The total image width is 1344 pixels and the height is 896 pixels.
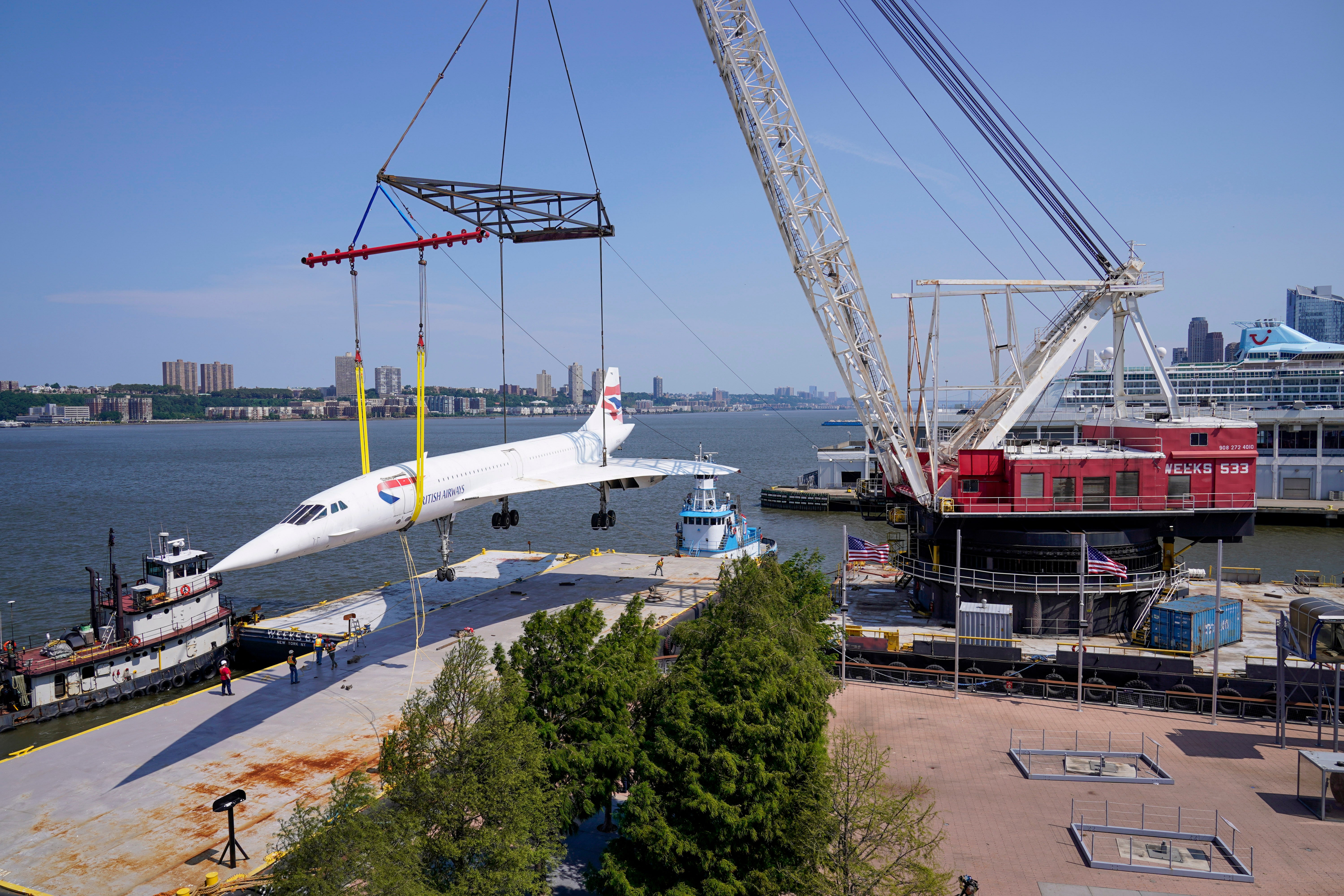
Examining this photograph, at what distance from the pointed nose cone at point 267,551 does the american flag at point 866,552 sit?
2090 cm

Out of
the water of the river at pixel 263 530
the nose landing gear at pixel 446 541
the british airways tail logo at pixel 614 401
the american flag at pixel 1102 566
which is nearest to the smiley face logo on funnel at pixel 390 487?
the nose landing gear at pixel 446 541

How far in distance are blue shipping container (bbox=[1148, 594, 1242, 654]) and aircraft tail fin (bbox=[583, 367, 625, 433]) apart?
30.1 metres

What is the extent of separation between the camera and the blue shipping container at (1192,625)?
2880 centimetres

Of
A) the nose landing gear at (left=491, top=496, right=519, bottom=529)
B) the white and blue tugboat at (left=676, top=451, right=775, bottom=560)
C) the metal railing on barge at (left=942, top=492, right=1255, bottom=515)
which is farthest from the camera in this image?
the white and blue tugboat at (left=676, top=451, right=775, bottom=560)

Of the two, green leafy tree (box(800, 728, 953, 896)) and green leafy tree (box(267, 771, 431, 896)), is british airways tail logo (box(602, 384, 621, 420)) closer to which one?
green leafy tree (box(800, 728, 953, 896))

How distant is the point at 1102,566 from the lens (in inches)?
1224

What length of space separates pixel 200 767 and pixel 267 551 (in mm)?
6050

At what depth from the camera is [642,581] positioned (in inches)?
1631

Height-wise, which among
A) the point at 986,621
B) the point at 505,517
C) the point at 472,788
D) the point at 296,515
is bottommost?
the point at 986,621

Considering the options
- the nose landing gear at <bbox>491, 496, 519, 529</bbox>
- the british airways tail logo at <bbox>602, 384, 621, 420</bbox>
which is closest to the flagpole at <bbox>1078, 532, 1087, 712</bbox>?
the nose landing gear at <bbox>491, 496, 519, 529</bbox>

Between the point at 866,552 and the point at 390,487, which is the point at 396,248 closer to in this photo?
the point at 390,487

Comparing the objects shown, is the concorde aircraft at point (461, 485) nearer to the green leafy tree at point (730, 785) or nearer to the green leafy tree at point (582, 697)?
the green leafy tree at point (582, 697)

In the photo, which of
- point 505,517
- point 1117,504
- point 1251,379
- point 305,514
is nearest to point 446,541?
point 505,517

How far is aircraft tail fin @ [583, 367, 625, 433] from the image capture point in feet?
160
